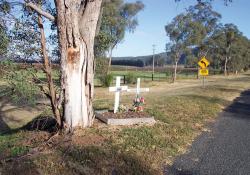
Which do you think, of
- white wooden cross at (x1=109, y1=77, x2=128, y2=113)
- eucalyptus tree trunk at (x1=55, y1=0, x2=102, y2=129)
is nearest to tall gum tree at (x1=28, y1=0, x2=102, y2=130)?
eucalyptus tree trunk at (x1=55, y1=0, x2=102, y2=129)

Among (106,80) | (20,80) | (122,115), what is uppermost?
(20,80)

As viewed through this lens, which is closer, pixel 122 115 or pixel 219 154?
pixel 219 154

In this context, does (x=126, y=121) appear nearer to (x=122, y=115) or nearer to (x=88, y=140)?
(x=122, y=115)

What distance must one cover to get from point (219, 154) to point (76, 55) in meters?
3.87

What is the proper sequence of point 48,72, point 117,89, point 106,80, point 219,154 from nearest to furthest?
point 219,154, point 48,72, point 117,89, point 106,80

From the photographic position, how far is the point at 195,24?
47844mm

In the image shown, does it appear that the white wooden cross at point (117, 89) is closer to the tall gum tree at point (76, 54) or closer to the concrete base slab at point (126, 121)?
the concrete base slab at point (126, 121)

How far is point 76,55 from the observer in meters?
8.96

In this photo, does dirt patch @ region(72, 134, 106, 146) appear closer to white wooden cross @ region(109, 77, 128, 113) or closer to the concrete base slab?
the concrete base slab

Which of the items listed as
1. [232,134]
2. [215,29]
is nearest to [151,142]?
[232,134]

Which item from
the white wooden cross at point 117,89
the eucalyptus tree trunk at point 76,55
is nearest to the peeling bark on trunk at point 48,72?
the eucalyptus tree trunk at point 76,55

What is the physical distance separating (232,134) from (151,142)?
315 cm

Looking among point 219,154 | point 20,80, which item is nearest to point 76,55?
point 20,80

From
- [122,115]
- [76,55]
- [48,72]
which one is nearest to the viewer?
[76,55]
